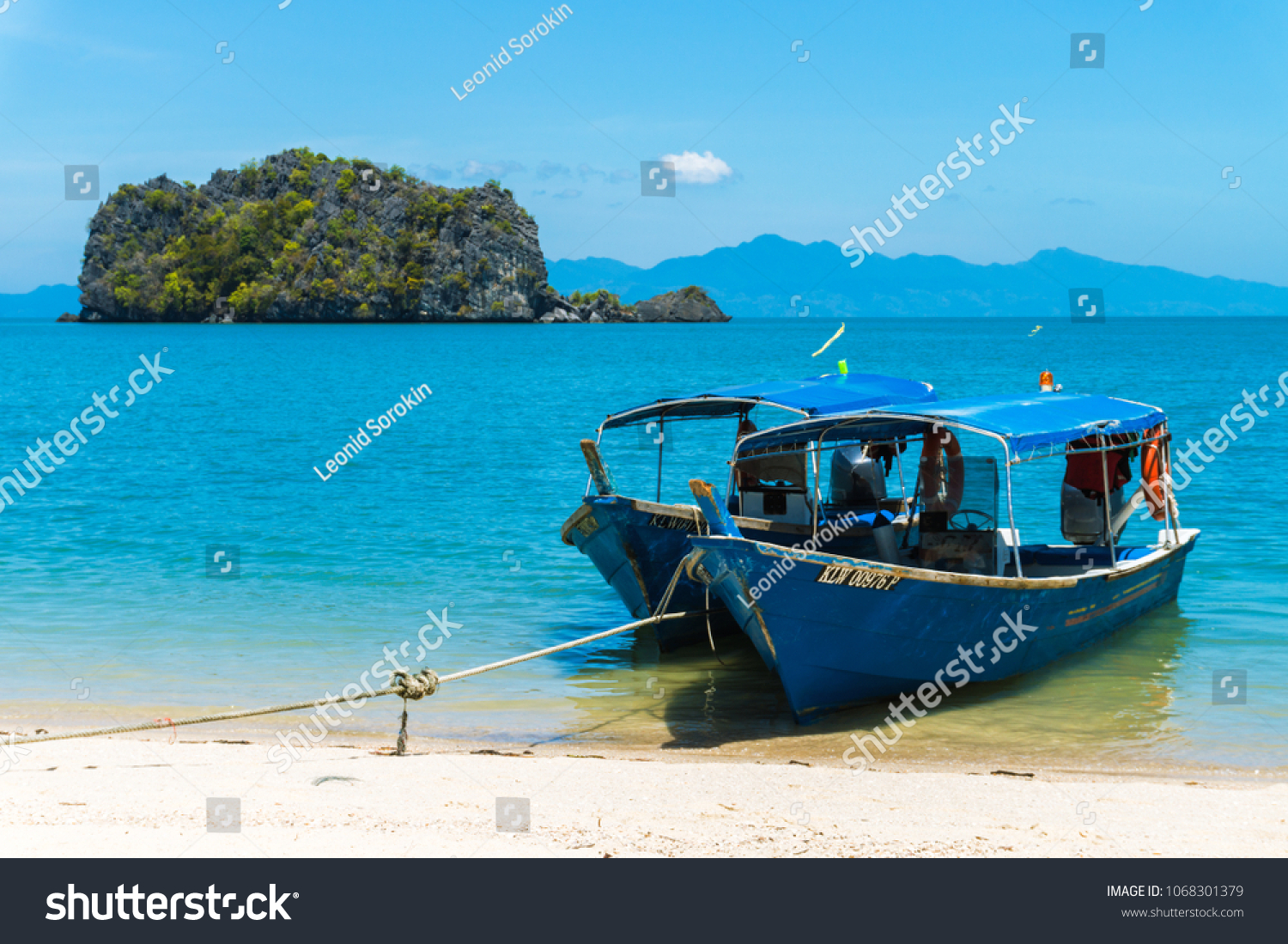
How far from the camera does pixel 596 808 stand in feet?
24.0

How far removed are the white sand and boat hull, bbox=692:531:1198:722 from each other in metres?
1.24

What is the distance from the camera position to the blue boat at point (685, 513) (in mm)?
11984

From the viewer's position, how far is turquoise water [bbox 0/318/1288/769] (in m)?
10.4

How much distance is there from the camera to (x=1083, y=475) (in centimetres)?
1247

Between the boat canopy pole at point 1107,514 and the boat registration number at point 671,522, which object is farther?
the boat canopy pole at point 1107,514

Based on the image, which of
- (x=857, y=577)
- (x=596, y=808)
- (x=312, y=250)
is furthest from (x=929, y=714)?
(x=312, y=250)

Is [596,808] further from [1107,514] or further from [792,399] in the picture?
[1107,514]

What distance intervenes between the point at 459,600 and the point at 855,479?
571 cm

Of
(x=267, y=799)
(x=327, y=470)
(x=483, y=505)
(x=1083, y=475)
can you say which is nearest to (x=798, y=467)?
(x=1083, y=475)

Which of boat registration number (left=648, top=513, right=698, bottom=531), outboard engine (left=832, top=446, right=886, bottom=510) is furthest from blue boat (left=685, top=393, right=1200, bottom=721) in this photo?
boat registration number (left=648, top=513, right=698, bottom=531)

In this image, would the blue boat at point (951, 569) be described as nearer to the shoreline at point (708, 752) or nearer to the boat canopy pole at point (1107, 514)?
the boat canopy pole at point (1107, 514)

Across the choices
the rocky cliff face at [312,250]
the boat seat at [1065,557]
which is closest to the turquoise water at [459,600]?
the boat seat at [1065,557]

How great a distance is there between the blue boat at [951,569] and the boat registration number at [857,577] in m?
0.01

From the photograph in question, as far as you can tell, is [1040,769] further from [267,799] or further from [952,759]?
[267,799]
